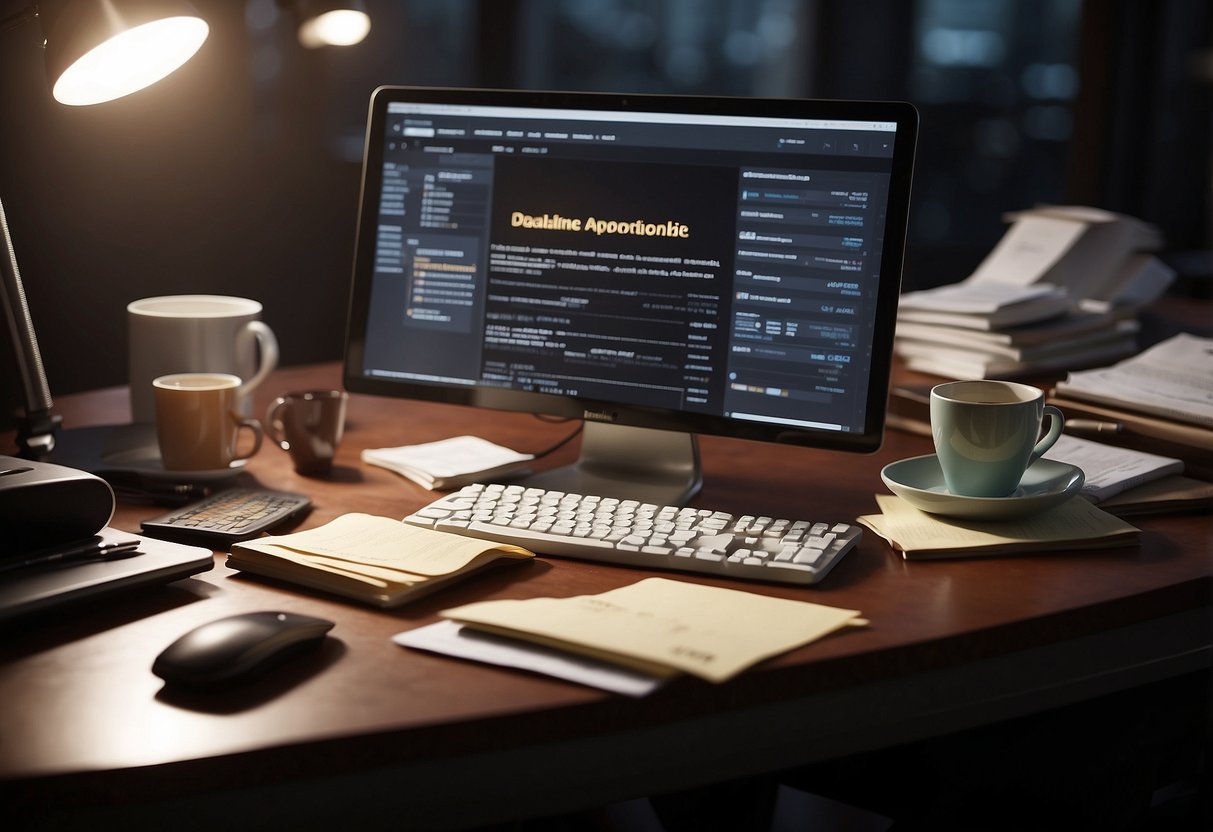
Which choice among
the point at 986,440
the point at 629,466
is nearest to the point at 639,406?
the point at 629,466

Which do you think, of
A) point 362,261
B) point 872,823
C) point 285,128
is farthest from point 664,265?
point 285,128

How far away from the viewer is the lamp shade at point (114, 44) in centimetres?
116

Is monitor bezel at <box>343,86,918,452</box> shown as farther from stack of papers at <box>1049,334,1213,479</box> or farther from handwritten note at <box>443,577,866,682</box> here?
stack of papers at <box>1049,334,1213,479</box>

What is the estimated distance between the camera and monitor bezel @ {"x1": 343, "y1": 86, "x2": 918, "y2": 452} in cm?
118

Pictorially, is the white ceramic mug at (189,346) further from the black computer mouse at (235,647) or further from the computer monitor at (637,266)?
the black computer mouse at (235,647)

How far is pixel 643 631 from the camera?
0.90 metres

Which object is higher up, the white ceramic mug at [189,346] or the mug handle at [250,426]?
the white ceramic mug at [189,346]

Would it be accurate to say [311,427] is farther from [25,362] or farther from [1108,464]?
[1108,464]

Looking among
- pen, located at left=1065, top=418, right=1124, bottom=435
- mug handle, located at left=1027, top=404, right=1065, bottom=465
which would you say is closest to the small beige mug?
mug handle, located at left=1027, top=404, right=1065, bottom=465

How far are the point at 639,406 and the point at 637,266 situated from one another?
149mm

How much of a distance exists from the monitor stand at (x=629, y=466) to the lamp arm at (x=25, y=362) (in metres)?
0.55

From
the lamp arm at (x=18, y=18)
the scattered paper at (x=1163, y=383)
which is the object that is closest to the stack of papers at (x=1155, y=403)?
the scattered paper at (x=1163, y=383)

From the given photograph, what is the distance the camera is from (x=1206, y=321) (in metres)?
2.47

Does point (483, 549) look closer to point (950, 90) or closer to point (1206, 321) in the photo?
point (1206, 321)
